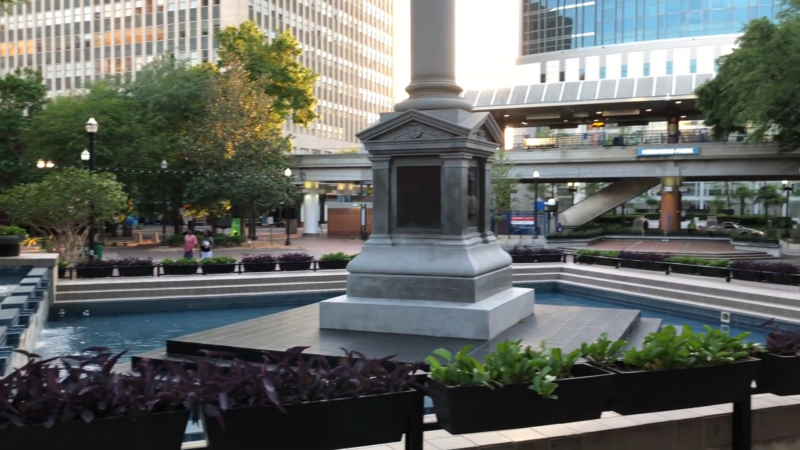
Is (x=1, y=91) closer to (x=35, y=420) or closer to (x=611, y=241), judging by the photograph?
(x=611, y=241)

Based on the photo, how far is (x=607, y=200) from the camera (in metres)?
53.2

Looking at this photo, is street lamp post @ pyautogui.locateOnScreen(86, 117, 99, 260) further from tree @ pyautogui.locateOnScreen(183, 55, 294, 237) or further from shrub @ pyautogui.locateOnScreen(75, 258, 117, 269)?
tree @ pyautogui.locateOnScreen(183, 55, 294, 237)

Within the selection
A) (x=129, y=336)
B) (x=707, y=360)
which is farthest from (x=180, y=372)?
(x=129, y=336)

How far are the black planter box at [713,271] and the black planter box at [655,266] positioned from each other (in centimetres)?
123

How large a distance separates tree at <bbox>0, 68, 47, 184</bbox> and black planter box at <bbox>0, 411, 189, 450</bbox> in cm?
4904

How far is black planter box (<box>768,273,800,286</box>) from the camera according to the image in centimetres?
1792

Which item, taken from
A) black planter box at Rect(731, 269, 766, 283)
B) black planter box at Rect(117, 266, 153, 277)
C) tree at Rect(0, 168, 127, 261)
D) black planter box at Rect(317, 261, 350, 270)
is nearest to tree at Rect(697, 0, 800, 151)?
black planter box at Rect(731, 269, 766, 283)

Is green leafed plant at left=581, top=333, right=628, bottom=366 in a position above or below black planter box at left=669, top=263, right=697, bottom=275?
above

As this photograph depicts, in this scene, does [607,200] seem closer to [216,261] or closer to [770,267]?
[770,267]

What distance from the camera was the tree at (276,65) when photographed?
170ft

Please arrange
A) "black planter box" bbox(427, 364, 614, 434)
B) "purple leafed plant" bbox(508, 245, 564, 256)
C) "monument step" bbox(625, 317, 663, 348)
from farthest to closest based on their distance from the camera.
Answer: "purple leafed plant" bbox(508, 245, 564, 256) → "monument step" bbox(625, 317, 663, 348) → "black planter box" bbox(427, 364, 614, 434)

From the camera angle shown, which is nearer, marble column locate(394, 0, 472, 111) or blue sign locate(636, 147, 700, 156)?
marble column locate(394, 0, 472, 111)

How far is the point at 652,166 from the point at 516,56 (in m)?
41.7

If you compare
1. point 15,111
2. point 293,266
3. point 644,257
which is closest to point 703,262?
point 644,257
